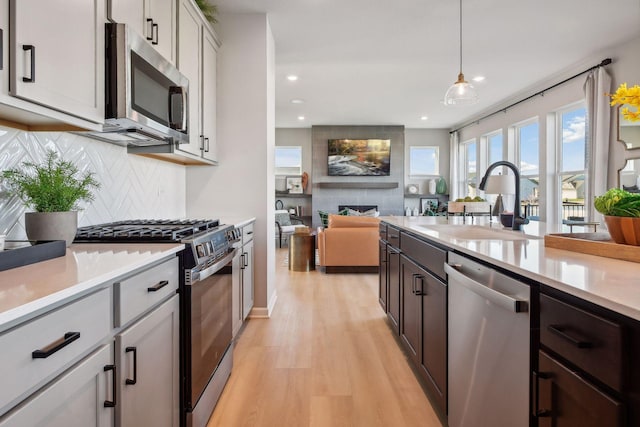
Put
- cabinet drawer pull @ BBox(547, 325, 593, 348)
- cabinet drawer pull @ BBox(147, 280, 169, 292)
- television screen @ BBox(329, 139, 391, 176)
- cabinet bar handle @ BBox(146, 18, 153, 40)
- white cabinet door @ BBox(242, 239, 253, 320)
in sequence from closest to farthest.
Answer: cabinet drawer pull @ BBox(547, 325, 593, 348) < cabinet drawer pull @ BBox(147, 280, 169, 292) < cabinet bar handle @ BBox(146, 18, 153, 40) < white cabinet door @ BBox(242, 239, 253, 320) < television screen @ BBox(329, 139, 391, 176)

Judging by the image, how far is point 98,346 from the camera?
3.21 ft

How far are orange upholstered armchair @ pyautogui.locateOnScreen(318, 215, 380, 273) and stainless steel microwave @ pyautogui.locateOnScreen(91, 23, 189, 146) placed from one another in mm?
3103

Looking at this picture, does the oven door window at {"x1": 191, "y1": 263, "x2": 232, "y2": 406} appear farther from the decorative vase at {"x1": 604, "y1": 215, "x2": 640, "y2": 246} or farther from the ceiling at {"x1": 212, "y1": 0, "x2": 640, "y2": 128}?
the ceiling at {"x1": 212, "y1": 0, "x2": 640, "y2": 128}

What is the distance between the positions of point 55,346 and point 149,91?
1.42 metres

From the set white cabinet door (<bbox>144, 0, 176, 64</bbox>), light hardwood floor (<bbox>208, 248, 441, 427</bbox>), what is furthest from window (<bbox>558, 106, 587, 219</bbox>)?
white cabinet door (<bbox>144, 0, 176, 64</bbox>)

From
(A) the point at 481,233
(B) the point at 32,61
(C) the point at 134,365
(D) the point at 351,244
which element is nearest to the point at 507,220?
(A) the point at 481,233

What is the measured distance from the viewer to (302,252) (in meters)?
5.52

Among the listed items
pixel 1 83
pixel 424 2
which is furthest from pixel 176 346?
pixel 424 2

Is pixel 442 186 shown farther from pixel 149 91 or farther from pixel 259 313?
pixel 149 91

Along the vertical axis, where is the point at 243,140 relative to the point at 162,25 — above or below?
below

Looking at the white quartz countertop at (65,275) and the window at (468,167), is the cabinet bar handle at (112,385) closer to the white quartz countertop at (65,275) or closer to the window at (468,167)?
the white quartz countertop at (65,275)

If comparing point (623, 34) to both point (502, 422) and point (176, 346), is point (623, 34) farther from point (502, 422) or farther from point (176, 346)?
point (176, 346)

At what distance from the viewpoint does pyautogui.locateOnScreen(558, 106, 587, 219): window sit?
504 centimetres

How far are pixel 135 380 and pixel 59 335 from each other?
40cm
